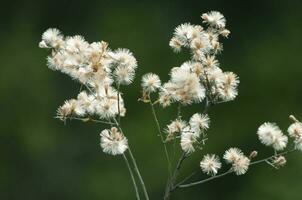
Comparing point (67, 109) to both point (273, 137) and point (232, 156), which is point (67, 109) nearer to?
point (232, 156)

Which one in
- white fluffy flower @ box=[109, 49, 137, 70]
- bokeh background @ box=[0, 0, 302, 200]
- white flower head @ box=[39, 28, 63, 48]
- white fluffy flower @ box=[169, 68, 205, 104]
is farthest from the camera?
bokeh background @ box=[0, 0, 302, 200]

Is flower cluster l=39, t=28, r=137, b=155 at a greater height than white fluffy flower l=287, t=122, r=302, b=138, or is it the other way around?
flower cluster l=39, t=28, r=137, b=155

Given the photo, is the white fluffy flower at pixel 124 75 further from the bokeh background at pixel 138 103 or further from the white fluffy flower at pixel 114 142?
the bokeh background at pixel 138 103

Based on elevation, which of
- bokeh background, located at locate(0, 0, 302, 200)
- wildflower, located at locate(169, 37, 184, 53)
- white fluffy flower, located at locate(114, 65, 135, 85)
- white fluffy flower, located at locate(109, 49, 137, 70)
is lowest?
white fluffy flower, located at locate(114, 65, 135, 85)

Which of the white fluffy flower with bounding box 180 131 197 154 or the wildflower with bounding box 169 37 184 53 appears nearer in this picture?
the white fluffy flower with bounding box 180 131 197 154

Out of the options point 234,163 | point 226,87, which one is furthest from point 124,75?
point 234,163

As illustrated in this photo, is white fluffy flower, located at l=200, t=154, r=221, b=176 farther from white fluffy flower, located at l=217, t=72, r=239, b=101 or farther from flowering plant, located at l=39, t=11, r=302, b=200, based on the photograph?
white fluffy flower, located at l=217, t=72, r=239, b=101

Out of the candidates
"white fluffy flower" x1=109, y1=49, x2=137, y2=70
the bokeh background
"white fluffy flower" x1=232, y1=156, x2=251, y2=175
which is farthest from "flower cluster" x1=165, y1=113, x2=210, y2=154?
the bokeh background

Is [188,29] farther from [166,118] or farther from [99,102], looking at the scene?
[166,118]
